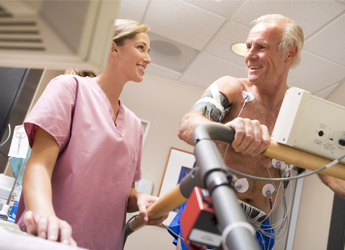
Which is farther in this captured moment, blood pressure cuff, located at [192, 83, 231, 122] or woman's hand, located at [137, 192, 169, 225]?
blood pressure cuff, located at [192, 83, 231, 122]

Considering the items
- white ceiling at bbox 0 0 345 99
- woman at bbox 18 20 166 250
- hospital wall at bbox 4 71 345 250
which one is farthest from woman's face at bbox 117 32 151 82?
hospital wall at bbox 4 71 345 250

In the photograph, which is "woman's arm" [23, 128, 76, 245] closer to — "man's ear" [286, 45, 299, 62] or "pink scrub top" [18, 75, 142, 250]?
"pink scrub top" [18, 75, 142, 250]

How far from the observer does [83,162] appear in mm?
992

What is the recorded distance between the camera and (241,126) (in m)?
0.73

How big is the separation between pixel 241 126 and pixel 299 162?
A: 0.25m

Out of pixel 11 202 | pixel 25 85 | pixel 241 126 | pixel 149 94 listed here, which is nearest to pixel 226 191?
pixel 241 126

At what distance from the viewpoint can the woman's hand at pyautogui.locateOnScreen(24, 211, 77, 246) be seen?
1.93 ft

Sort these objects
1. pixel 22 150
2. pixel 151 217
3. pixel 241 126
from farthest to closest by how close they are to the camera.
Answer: pixel 22 150
pixel 151 217
pixel 241 126

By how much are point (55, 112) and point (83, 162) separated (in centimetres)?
18

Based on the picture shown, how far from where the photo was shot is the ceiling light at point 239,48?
344 cm

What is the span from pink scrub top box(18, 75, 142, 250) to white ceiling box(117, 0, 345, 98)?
2.18 meters

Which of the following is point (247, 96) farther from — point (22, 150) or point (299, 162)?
point (22, 150)

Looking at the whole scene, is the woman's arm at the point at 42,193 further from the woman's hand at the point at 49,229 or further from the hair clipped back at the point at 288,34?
the hair clipped back at the point at 288,34

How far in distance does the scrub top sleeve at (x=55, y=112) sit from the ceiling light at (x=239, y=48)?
2.71 metres
